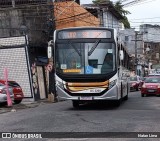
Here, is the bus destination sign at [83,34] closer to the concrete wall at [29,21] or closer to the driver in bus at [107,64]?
the driver in bus at [107,64]

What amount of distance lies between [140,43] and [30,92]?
67137 mm

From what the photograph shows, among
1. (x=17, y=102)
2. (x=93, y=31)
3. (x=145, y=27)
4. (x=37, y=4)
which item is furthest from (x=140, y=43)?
(x=93, y=31)

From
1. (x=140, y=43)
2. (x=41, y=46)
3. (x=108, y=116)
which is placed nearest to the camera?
(x=108, y=116)

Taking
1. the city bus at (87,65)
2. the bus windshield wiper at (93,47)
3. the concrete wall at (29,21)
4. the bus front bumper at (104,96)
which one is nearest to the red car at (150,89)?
the concrete wall at (29,21)

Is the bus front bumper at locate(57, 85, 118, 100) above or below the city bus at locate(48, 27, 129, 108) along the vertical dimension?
below

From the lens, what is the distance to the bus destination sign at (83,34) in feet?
60.6

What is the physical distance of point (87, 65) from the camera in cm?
1808

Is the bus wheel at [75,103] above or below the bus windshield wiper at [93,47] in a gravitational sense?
below

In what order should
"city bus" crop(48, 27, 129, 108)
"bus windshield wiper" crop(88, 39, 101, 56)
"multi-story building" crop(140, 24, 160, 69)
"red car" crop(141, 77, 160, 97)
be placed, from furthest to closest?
"multi-story building" crop(140, 24, 160, 69)
"red car" crop(141, 77, 160, 97)
"bus windshield wiper" crop(88, 39, 101, 56)
"city bus" crop(48, 27, 129, 108)

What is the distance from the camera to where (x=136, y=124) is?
12.9 meters

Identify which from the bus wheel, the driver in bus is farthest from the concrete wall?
the driver in bus

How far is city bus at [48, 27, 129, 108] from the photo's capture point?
18016 millimetres

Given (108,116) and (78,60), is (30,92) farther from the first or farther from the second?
(108,116)

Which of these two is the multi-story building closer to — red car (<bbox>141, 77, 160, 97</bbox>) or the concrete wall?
the concrete wall
